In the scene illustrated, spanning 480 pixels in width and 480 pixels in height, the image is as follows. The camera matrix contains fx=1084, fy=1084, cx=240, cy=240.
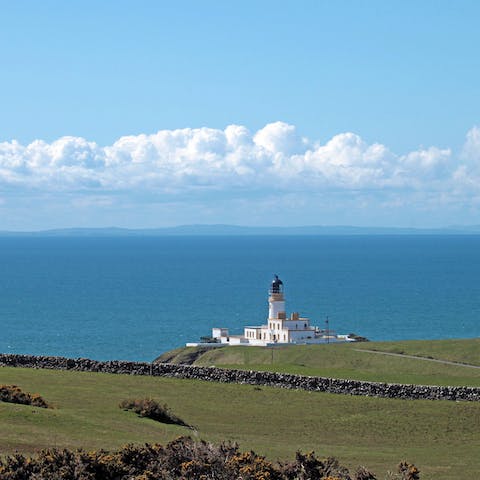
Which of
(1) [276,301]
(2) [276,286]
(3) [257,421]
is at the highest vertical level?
(2) [276,286]

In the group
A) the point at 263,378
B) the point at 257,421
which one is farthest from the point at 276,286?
the point at 257,421

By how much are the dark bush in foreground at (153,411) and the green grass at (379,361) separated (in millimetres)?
15651

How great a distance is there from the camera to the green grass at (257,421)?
89.2ft

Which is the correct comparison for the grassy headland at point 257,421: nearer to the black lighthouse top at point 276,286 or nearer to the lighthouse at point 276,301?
the black lighthouse top at point 276,286

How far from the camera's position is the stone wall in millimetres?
41406

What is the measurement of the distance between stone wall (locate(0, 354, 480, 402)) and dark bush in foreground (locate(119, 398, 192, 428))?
10.8 m

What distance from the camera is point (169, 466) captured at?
2095 centimetres

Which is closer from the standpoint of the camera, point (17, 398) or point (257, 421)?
point (17, 398)

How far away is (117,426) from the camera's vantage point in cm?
2978

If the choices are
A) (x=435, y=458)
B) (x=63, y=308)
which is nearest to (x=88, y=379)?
(x=435, y=458)

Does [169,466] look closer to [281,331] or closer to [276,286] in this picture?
[281,331]

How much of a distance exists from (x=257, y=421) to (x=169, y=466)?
14664 mm

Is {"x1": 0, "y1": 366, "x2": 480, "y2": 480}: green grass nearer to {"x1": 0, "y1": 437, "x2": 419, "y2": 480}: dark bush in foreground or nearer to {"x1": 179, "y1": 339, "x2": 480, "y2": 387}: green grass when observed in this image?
{"x1": 0, "y1": 437, "x2": 419, "y2": 480}: dark bush in foreground

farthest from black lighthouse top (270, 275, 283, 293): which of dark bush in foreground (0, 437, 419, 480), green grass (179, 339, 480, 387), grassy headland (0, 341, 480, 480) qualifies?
A: dark bush in foreground (0, 437, 419, 480)
